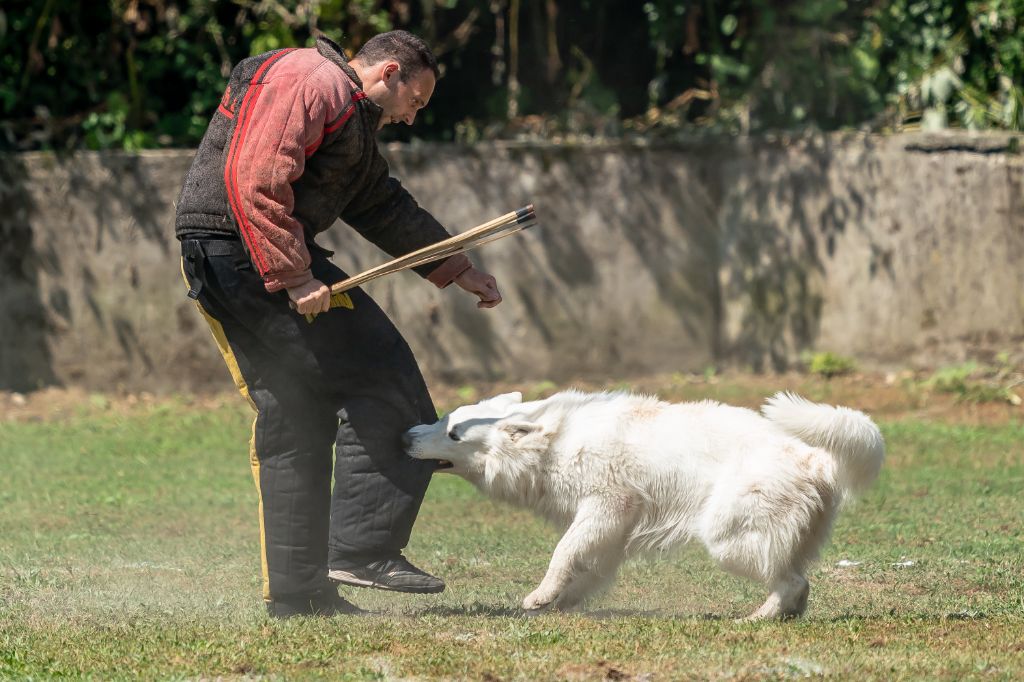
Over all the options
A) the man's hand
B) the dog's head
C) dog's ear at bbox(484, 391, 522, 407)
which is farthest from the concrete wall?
the dog's head

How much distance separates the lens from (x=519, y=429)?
5230 millimetres

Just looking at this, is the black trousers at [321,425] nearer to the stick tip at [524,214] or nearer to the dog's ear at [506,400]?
the dog's ear at [506,400]

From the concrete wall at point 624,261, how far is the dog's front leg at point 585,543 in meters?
6.42

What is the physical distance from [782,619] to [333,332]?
1.95 m

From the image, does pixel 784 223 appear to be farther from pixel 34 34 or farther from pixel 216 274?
pixel 216 274

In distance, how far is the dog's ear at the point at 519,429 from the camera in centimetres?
521

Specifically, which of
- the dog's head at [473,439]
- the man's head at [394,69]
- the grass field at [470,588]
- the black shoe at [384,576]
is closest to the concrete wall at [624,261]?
the grass field at [470,588]

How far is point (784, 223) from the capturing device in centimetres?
1166

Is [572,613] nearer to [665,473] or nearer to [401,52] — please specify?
[665,473]

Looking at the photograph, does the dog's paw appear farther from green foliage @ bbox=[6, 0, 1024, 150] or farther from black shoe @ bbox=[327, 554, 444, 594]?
green foliage @ bbox=[6, 0, 1024, 150]

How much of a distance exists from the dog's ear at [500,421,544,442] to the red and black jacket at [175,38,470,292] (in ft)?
3.27

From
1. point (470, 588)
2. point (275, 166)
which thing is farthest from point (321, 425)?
point (470, 588)

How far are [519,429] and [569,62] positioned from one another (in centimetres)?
826

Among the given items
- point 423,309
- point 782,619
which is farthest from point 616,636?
point 423,309
